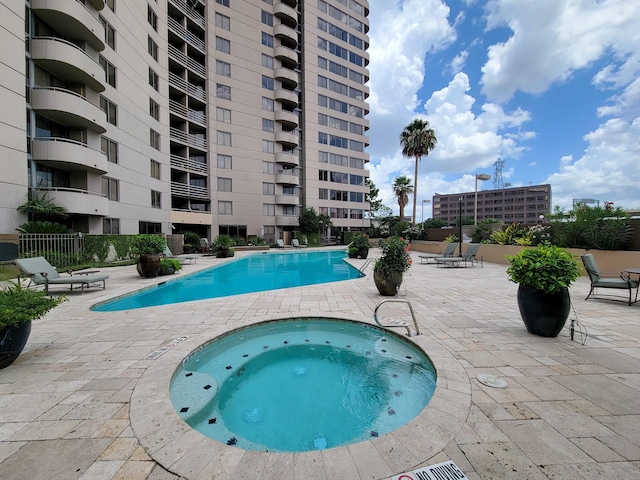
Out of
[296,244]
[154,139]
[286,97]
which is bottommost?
[296,244]

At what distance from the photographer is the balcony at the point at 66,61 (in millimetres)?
12305

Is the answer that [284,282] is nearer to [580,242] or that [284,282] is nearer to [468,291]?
[468,291]

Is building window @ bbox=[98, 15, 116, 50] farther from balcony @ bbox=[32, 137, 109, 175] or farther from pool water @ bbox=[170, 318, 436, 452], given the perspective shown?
pool water @ bbox=[170, 318, 436, 452]

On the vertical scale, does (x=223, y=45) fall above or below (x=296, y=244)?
above

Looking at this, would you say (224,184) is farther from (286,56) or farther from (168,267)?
(168,267)

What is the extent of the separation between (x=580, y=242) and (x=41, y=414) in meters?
15.0

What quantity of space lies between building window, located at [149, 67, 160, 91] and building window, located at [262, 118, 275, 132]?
1131 centimetres

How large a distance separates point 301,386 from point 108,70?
21.1 m

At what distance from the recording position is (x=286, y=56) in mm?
30891

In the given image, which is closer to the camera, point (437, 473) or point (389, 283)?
point (437, 473)

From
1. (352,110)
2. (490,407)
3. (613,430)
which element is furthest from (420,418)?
(352,110)

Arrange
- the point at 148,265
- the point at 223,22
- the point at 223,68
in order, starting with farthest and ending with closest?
the point at 223,68 → the point at 223,22 → the point at 148,265

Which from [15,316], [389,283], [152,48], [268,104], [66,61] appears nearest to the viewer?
[15,316]

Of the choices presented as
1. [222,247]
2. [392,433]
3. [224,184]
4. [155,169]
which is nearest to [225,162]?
[224,184]
